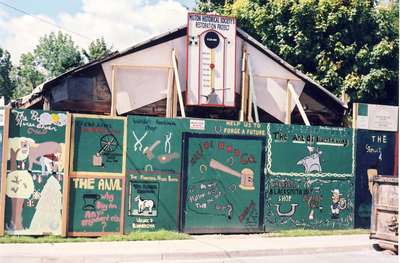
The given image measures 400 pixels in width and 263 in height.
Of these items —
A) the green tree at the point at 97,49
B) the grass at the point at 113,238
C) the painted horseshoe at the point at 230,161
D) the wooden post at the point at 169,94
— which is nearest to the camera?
the grass at the point at 113,238

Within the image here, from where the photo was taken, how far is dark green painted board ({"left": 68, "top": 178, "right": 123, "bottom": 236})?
11141 millimetres

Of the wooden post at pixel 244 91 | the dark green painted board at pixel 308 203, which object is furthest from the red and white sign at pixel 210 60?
the dark green painted board at pixel 308 203

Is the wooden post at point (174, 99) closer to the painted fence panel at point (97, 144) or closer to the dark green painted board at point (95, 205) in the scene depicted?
the painted fence panel at point (97, 144)

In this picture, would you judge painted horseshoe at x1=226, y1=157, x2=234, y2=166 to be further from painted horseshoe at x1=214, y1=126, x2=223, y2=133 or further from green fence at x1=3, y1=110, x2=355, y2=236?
painted horseshoe at x1=214, y1=126, x2=223, y2=133

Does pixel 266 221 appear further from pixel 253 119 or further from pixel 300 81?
pixel 300 81

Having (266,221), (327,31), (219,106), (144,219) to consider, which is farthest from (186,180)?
(327,31)

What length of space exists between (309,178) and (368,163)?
5.55 ft

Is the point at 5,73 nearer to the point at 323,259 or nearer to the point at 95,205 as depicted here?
the point at 95,205

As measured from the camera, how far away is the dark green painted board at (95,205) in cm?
1114

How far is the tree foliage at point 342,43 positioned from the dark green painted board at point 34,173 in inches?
495

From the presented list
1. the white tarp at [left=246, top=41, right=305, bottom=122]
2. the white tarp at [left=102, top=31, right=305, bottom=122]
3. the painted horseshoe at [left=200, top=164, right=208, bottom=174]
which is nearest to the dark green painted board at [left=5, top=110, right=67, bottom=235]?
the painted horseshoe at [left=200, top=164, right=208, bottom=174]

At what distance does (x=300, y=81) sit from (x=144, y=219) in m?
6.56

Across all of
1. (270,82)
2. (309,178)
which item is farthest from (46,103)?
(309,178)

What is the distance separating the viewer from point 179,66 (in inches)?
566
